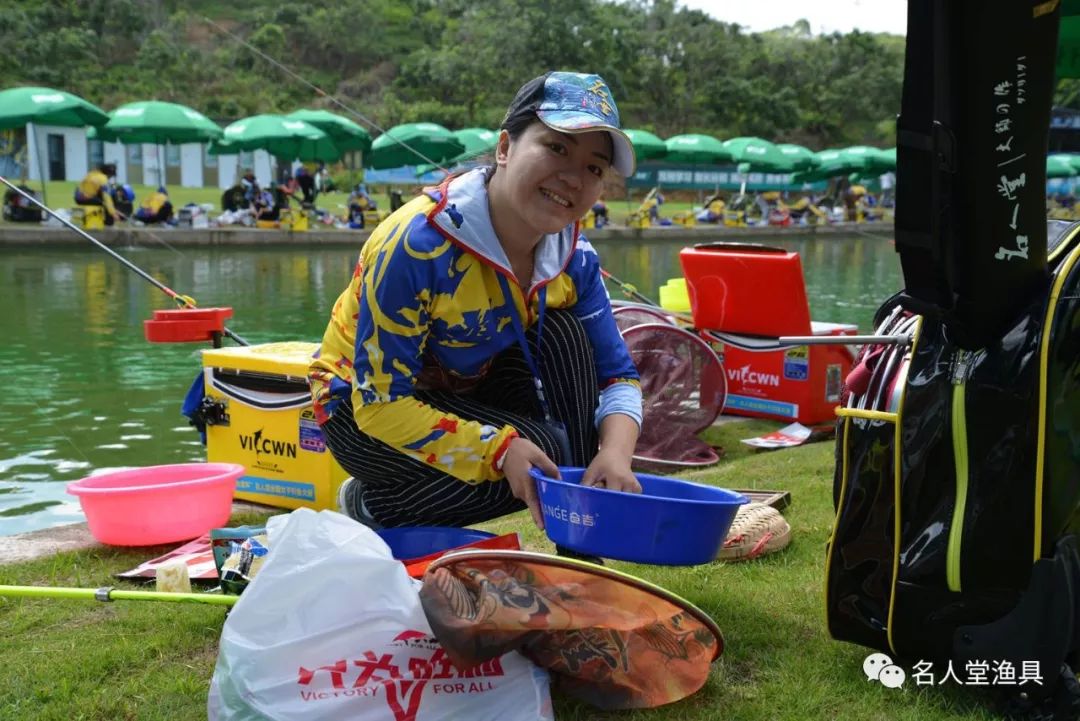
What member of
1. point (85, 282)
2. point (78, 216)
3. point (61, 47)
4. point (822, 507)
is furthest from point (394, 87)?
point (822, 507)

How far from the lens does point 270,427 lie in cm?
367

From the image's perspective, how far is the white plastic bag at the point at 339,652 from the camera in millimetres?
1702

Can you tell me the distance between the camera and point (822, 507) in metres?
3.28

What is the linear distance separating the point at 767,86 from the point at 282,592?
49.3 meters

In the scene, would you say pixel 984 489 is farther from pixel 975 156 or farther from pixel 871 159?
pixel 871 159

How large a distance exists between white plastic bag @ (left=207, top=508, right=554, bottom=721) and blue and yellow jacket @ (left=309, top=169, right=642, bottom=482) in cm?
36

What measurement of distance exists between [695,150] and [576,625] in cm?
2757

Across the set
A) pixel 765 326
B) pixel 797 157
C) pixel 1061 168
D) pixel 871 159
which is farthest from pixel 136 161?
pixel 765 326

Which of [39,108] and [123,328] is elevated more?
[39,108]

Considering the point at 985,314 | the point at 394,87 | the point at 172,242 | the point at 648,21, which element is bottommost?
the point at 172,242

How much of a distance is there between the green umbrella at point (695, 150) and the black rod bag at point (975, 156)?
2681 cm

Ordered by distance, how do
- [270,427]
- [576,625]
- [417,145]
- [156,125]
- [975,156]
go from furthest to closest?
[417,145] < [156,125] < [270,427] < [576,625] < [975,156]

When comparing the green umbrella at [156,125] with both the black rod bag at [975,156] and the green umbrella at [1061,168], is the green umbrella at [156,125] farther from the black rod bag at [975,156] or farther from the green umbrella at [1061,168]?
the green umbrella at [1061,168]

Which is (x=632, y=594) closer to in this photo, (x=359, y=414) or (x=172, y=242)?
(x=359, y=414)
